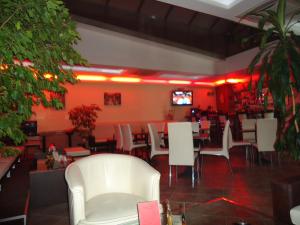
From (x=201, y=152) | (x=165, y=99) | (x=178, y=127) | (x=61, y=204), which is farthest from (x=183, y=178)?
(x=165, y=99)

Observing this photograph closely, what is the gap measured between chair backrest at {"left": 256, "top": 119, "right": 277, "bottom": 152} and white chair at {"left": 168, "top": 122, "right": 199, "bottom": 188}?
166 centimetres

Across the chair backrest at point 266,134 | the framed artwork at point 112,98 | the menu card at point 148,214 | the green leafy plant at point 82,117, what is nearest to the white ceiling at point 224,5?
the chair backrest at point 266,134

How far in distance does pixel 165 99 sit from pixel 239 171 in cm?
641

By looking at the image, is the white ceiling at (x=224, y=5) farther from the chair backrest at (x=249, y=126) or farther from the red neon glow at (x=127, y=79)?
the red neon glow at (x=127, y=79)

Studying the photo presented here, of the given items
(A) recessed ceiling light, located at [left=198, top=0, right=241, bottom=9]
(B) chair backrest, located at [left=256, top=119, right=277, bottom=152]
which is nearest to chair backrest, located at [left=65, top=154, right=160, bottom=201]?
(A) recessed ceiling light, located at [left=198, top=0, right=241, bottom=9]

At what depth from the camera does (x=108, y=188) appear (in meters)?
2.40

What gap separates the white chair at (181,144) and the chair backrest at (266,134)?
1655 mm

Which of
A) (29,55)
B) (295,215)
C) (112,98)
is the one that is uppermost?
(112,98)

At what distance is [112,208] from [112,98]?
7857 mm

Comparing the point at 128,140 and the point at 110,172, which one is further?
the point at 128,140

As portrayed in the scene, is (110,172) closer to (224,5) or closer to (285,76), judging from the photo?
(285,76)

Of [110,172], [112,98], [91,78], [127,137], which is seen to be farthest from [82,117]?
[110,172]

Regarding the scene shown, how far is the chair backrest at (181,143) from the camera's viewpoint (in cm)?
392

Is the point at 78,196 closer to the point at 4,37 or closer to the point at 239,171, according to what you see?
the point at 4,37
